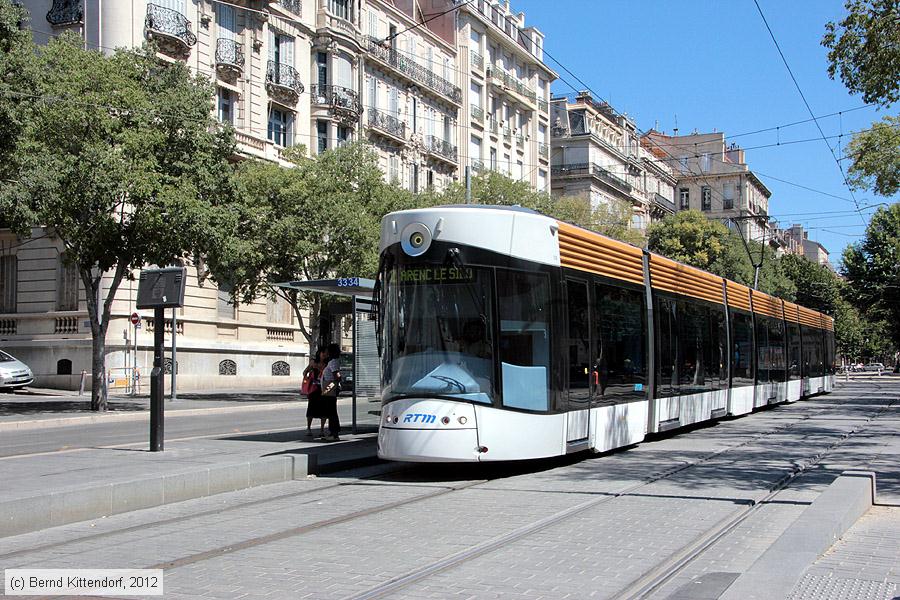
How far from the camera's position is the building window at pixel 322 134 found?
1761 inches

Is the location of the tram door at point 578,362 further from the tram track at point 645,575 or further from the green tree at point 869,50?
the green tree at point 869,50

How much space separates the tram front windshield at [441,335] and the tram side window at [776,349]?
58.9ft

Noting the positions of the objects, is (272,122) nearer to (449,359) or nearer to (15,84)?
(15,84)

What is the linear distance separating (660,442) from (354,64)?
1316 inches

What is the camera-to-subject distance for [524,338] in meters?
12.0

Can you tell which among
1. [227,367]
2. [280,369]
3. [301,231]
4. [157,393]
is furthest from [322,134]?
[157,393]

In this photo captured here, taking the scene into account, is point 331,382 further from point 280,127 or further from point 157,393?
point 280,127

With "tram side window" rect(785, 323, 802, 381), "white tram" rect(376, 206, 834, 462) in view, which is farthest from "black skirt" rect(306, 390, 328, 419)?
"tram side window" rect(785, 323, 802, 381)

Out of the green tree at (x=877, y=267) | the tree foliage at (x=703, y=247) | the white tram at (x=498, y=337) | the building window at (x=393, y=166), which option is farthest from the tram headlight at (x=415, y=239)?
the tree foliage at (x=703, y=247)

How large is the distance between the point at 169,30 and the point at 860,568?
33716mm

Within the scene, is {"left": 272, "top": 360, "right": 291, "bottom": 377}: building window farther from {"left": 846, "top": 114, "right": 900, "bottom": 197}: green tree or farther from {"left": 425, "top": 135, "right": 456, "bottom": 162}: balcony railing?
{"left": 846, "top": 114, "right": 900, "bottom": 197}: green tree

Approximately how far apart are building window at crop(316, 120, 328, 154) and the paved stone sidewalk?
3828cm

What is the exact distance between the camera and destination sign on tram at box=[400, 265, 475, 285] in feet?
38.7

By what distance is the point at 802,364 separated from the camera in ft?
110
